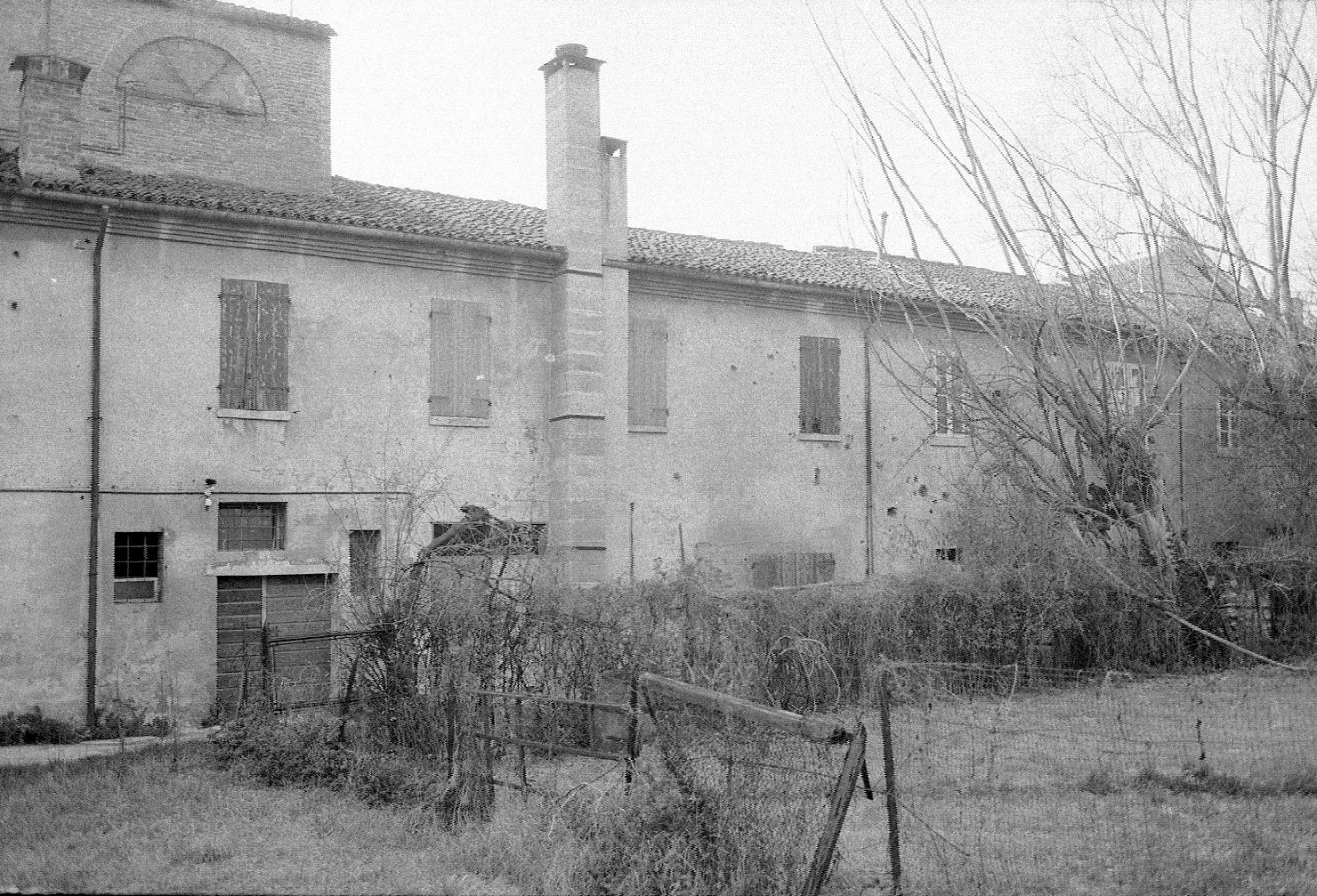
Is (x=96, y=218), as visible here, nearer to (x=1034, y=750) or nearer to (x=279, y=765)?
(x=279, y=765)

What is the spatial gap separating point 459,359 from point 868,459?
704 cm

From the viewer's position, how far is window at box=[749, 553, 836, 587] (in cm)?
1761

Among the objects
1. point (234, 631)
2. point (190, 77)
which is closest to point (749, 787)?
point (234, 631)

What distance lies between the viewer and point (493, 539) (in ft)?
44.0

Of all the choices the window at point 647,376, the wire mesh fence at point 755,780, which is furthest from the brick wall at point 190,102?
the wire mesh fence at point 755,780

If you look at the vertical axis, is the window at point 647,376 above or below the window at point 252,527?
above

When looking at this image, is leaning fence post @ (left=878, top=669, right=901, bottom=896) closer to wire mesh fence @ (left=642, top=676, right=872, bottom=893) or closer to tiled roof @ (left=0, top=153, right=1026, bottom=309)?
wire mesh fence @ (left=642, top=676, right=872, bottom=893)

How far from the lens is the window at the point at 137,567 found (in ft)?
44.6

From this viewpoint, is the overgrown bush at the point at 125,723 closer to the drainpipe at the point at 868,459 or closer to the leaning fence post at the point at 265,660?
the leaning fence post at the point at 265,660

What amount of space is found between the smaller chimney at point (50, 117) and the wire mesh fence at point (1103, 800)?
11.6 meters

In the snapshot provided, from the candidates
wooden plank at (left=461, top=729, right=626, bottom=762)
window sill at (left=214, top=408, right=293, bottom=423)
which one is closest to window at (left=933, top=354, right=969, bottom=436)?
window sill at (left=214, top=408, right=293, bottom=423)

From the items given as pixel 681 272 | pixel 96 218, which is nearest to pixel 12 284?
pixel 96 218

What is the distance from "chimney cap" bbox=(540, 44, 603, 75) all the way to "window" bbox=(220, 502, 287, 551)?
7.43 metres

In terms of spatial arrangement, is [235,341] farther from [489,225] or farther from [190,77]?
[190,77]
